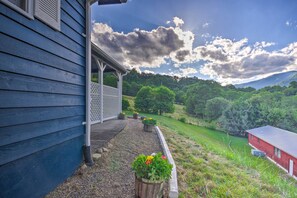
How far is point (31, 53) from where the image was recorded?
6.03 ft

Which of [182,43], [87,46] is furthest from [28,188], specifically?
[182,43]

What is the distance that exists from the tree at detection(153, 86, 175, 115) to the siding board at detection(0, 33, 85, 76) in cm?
1910

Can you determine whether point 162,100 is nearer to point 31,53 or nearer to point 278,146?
point 278,146

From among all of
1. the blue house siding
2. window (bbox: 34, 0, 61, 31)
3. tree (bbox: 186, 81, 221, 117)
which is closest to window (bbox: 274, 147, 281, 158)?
tree (bbox: 186, 81, 221, 117)

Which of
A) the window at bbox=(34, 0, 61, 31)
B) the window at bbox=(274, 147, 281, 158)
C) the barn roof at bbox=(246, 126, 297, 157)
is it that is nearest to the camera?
the window at bbox=(34, 0, 61, 31)

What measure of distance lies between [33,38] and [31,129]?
1029mm

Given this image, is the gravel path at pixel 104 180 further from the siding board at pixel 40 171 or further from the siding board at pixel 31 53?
the siding board at pixel 31 53

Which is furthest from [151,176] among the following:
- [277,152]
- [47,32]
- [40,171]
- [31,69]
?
[277,152]

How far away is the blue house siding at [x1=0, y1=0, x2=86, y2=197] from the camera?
1.57m

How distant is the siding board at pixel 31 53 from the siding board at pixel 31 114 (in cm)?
57

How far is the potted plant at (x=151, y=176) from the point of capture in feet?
6.52

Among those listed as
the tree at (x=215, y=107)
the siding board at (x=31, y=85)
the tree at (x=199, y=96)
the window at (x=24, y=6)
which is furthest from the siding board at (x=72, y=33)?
the tree at (x=215, y=107)

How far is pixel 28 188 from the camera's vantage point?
1817 mm

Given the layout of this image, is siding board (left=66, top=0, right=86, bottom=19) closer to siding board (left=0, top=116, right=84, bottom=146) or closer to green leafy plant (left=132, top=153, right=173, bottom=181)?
siding board (left=0, top=116, right=84, bottom=146)
